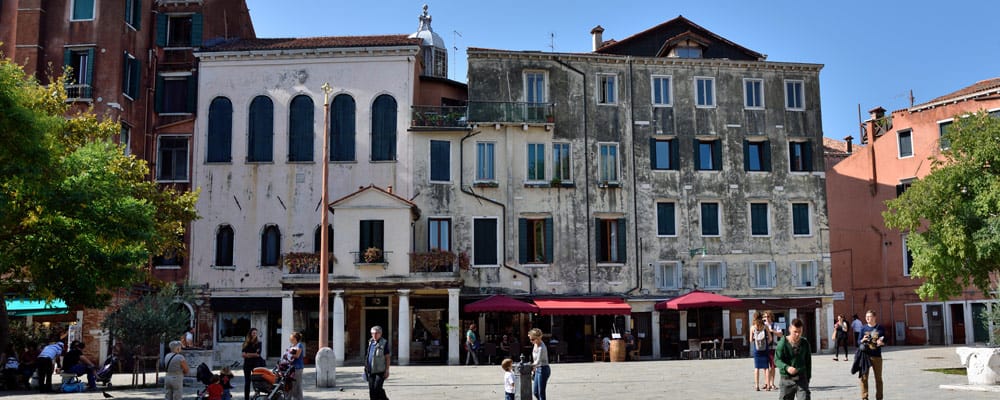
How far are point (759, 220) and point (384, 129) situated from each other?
53.1 ft

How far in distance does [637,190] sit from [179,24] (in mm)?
20277

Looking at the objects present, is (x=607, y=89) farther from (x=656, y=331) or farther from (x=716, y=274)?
(x=656, y=331)

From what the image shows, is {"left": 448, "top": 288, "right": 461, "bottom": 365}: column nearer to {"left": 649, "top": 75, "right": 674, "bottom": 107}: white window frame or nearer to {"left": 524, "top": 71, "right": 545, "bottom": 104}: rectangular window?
{"left": 524, "top": 71, "right": 545, "bottom": 104}: rectangular window

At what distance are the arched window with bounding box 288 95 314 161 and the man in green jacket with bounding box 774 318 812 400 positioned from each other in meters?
27.1

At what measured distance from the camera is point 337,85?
38344mm

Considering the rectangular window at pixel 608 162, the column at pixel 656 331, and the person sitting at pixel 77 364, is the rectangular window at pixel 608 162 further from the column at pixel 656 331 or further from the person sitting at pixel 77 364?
the person sitting at pixel 77 364

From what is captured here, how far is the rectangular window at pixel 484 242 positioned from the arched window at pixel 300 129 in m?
7.23

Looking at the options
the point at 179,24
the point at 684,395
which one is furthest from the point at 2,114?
the point at 179,24

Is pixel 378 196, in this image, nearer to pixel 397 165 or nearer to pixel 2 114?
pixel 397 165

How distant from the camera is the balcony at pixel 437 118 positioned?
38000 mm

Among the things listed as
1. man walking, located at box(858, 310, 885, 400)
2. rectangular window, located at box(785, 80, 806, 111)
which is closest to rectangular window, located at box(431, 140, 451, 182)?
rectangular window, located at box(785, 80, 806, 111)

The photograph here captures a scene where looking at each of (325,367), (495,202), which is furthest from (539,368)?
(495,202)

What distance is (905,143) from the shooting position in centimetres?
4672

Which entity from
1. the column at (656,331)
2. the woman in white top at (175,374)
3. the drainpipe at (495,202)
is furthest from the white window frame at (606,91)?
the woman in white top at (175,374)
